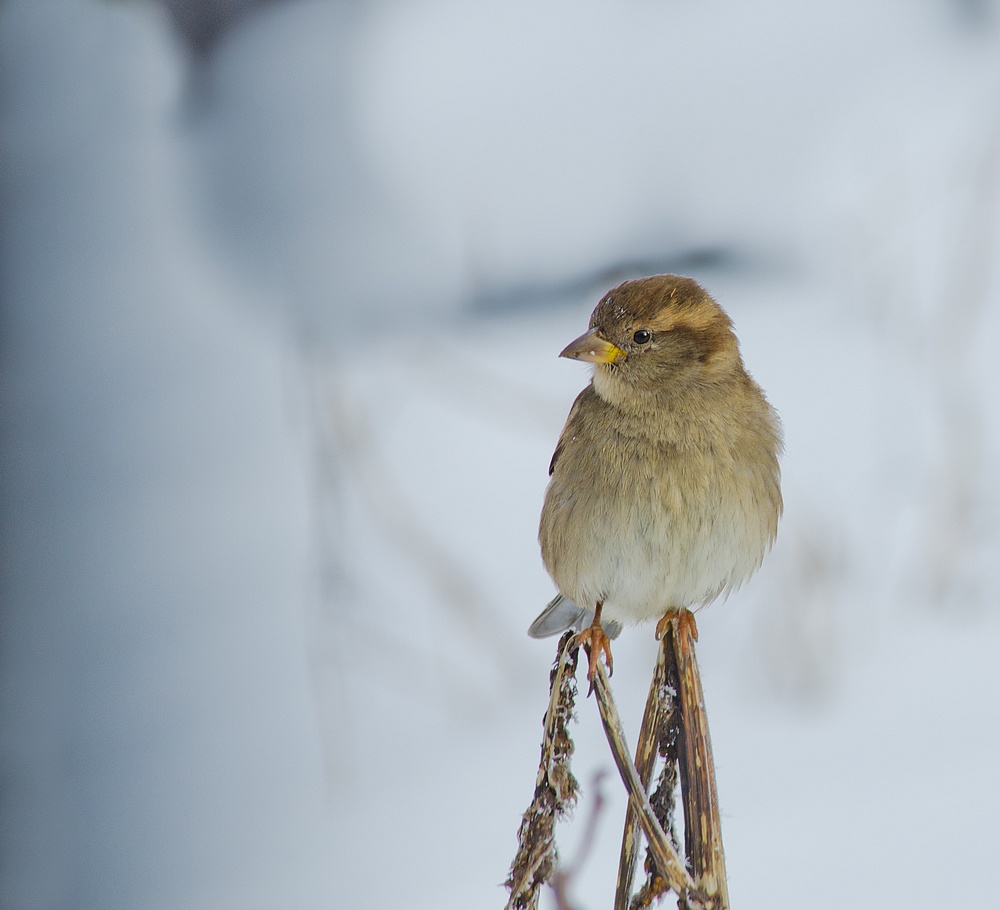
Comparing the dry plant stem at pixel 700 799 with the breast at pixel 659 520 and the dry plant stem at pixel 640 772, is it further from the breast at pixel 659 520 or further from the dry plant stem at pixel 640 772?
the breast at pixel 659 520

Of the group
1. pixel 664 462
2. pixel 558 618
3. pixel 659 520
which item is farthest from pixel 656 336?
pixel 558 618

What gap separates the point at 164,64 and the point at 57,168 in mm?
524

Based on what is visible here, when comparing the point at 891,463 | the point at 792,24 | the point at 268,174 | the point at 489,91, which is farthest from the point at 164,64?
the point at 891,463

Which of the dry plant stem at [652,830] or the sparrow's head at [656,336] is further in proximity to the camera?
the sparrow's head at [656,336]

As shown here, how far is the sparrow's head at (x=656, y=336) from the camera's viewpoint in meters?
2.22

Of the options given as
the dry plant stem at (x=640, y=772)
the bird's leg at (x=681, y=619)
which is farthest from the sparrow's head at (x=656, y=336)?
the dry plant stem at (x=640, y=772)

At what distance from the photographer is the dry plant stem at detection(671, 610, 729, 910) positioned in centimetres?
144

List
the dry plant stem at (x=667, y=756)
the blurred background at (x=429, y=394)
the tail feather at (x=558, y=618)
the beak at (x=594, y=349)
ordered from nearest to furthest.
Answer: the dry plant stem at (x=667, y=756) → the beak at (x=594, y=349) → the tail feather at (x=558, y=618) → the blurred background at (x=429, y=394)

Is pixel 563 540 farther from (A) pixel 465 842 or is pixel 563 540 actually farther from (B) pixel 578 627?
(A) pixel 465 842

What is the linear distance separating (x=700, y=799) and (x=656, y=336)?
1.05 metres

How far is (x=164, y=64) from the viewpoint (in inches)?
151

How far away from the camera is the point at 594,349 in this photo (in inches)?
87.4

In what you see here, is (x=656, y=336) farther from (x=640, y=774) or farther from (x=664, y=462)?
(x=640, y=774)

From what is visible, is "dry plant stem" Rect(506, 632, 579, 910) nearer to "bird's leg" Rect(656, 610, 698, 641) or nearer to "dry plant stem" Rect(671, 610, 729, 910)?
"dry plant stem" Rect(671, 610, 729, 910)
